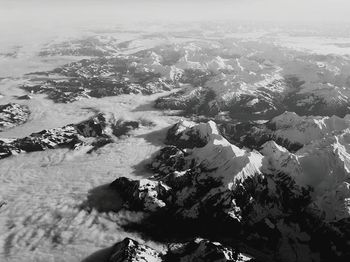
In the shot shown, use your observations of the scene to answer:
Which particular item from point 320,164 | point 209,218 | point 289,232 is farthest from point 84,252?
point 320,164

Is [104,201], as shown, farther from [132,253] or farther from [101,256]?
[132,253]

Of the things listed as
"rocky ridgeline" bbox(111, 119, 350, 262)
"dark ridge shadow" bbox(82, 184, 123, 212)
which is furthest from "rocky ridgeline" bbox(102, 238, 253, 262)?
"dark ridge shadow" bbox(82, 184, 123, 212)

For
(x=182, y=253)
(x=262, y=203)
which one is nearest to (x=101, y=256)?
(x=182, y=253)

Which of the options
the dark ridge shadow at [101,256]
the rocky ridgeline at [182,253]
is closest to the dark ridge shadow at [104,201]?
the dark ridge shadow at [101,256]

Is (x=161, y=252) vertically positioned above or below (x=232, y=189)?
below

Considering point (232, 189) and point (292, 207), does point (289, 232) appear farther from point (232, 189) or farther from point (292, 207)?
point (232, 189)

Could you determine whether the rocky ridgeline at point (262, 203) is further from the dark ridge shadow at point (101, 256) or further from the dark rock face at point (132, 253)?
the dark ridge shadow at point (101, 256)
